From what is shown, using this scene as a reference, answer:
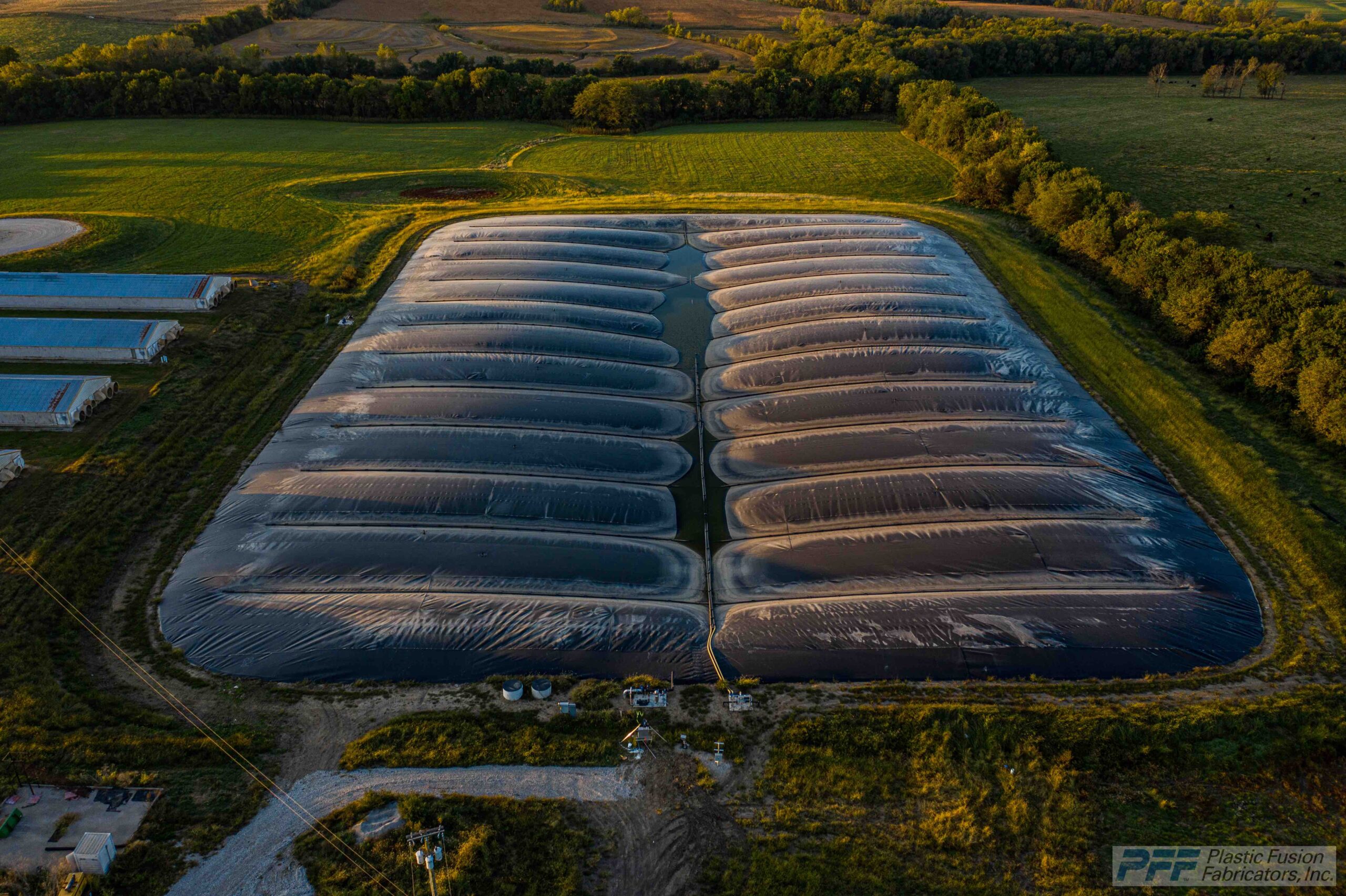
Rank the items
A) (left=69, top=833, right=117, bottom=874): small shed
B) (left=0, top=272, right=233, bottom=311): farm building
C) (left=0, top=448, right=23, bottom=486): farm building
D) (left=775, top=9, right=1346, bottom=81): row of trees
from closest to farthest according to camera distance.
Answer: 1. (left=69, top=833, right=117, bottom=874): small shed
2. (left=0, top=448, right=23, bottom=486): farm building
3. (left=0, top=272, right=233, bottom=311): farm building
4. (left=775, top=9, right=1346, bottom=81): row of trees

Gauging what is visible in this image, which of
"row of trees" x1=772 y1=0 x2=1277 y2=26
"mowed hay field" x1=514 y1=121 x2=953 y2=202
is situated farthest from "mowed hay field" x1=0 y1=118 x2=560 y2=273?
"row of trees" x1=772 y1=0 x2=1277 y2=26

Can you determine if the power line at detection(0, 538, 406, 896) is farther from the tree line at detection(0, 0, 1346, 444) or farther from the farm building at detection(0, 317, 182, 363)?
the tree line at detection(0, 0, 1346, 444)

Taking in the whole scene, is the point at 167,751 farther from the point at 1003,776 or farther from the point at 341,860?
the point at 1003,776

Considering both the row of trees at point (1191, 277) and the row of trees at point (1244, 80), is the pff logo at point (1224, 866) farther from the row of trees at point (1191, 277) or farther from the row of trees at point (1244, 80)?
the row of trees at point (1244, 80)

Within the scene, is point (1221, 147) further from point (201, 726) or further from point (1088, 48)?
point (201, 726)

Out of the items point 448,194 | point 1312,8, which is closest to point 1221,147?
point 448,194

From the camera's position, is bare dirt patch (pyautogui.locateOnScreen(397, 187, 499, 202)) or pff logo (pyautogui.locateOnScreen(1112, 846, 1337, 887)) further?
bare dirt patch (pyautogui.locateOnScreen(397, 187, 499, 202))

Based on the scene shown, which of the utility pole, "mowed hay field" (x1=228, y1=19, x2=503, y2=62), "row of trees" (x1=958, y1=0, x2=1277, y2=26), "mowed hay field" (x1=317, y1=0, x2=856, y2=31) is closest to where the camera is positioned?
the utility pole
